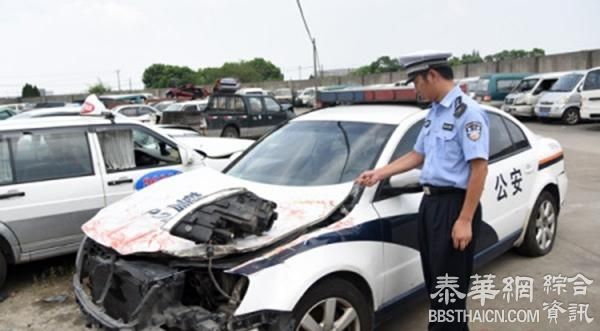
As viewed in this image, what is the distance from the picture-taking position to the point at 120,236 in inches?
116

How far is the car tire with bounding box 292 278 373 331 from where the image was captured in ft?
8.54

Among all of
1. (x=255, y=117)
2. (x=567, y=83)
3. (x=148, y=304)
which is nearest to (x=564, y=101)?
(x=567, y=83)

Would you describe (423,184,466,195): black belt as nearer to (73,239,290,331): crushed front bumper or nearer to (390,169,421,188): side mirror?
(390,169,421,188): side mirror

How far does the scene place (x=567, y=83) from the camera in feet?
55.9

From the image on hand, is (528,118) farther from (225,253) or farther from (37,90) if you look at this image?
(37,90)

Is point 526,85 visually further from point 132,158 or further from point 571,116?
point 132,158

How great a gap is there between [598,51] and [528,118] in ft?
26.4

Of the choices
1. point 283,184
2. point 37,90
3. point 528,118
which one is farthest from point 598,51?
point 37,90

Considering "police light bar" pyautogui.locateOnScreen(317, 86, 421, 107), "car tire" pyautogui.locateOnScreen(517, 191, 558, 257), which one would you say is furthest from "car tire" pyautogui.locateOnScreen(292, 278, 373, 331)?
"car tire" pyautogui.locateOnScreen(517, 191, 558, 257)

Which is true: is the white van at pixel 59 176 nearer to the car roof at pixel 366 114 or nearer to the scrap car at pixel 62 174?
the scrap car at pixel 62 174

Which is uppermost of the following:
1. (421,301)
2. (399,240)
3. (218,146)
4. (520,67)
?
(520,67)

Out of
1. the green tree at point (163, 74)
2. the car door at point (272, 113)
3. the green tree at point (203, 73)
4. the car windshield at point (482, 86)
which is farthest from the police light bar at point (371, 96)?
the green tree at point (163, 74)

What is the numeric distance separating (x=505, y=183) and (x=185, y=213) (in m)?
2.64

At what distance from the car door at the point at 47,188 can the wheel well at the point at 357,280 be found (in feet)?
9.21
